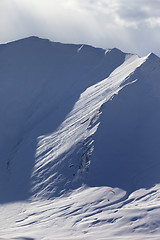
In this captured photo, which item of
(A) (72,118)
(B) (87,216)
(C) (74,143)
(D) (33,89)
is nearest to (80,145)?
(C) (74,143)

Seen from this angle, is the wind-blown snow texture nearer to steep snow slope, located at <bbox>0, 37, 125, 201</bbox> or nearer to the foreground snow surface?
the foreground snow surface

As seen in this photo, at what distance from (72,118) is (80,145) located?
59.6ft

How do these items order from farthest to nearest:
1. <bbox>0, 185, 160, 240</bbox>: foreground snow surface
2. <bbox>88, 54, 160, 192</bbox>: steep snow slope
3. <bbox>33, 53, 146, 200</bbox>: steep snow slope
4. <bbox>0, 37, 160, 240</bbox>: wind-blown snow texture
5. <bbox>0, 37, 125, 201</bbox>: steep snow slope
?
<bbox>0, 37, 125, 201</bbox>: steep snow slope < <bbox>33, 53, 146, 200</bbox>: steep snow slope < <bbox>88, 54, 160, 192</bbox>: steep snow slope < <bbox>0, 37, 160, 240</bbox>: wind-blown snow texture < <bbox>0, 185, 160, 240</bbox>: foreground snow surface

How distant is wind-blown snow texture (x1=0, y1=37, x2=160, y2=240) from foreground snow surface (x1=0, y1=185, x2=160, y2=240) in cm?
19

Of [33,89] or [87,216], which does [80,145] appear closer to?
[87,216]

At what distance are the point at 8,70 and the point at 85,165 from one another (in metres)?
68.3

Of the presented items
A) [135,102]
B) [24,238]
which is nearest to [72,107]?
[135,102]

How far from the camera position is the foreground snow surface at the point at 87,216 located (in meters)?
79.2

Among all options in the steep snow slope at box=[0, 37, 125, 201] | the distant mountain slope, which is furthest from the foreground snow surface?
the steep snow slope at box=[0, 37, 125, 201]

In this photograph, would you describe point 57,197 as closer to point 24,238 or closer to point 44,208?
point 44,208

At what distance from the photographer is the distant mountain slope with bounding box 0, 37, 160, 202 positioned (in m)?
106

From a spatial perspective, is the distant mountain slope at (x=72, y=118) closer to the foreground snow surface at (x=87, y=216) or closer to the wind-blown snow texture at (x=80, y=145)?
the wind-blown snow texture at (x=80, y=145)

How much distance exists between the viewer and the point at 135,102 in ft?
393

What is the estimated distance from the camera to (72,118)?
129375mm
